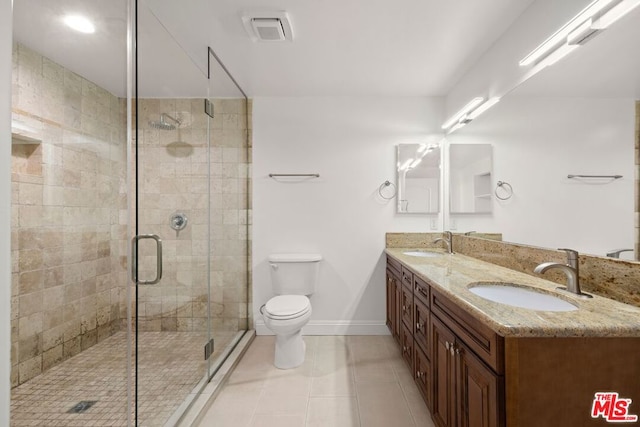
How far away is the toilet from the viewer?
2107 mm

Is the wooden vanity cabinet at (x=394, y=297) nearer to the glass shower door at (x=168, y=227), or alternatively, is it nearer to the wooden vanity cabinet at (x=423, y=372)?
the wooden vanity cabinet at (x=423, y=372)

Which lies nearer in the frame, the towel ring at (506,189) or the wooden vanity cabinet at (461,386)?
the wooden vanity cabinet at (461,386)

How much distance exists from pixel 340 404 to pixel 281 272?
1.14 meters

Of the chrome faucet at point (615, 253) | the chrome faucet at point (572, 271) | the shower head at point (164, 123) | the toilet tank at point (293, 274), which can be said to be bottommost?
the toilet tank at point (293, 274)

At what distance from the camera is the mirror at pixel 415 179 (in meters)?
2.82

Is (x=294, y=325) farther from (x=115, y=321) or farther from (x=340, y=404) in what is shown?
(x=115, y=321)

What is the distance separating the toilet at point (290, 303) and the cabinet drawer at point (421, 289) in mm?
856

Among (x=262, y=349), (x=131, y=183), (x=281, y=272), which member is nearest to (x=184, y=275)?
(x=131, y=183)

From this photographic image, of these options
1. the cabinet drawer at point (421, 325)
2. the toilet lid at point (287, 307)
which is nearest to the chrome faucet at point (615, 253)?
the cabinet drawer at point (421, 325)

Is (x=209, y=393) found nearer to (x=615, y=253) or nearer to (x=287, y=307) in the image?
(x=287, y=307)

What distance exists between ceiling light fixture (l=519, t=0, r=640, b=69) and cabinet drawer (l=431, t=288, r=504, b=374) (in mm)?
1307

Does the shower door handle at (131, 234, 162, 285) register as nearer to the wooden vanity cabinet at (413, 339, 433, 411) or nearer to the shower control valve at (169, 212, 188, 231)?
the shower control valve at (169, 212, 188, 231)

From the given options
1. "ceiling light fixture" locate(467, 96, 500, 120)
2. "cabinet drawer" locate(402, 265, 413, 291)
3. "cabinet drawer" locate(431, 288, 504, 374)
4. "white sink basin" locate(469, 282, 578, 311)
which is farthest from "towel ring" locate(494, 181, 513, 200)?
"cabinet drawer" locate(431, 288, 504, 374)

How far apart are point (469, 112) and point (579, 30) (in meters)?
1.07
